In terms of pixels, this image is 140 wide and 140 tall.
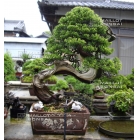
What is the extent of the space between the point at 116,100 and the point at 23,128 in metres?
1.47

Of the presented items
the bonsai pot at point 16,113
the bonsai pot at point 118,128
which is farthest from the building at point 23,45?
the bonsai pot at point 118,128

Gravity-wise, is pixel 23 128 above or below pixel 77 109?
below

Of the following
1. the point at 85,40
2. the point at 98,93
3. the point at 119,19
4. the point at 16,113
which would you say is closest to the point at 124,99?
the point at 85,40

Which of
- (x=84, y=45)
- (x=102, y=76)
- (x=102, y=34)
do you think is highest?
(x=102, y=34)

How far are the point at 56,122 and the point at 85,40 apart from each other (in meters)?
1.16

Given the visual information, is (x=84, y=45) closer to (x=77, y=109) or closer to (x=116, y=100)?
(x=77, y=109)

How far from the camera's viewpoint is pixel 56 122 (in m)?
2.33

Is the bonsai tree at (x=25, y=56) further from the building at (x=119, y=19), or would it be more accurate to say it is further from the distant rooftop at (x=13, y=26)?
the building at (x=119, y=19)

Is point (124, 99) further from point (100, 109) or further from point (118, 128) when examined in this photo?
point (100, 109)

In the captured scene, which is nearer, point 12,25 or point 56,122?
point 56,122

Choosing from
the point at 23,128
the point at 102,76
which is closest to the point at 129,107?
the point at 102,76

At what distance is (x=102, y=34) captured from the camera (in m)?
2.58

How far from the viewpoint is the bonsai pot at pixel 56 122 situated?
233 cm

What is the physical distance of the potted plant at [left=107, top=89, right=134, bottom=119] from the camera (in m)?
2.78
